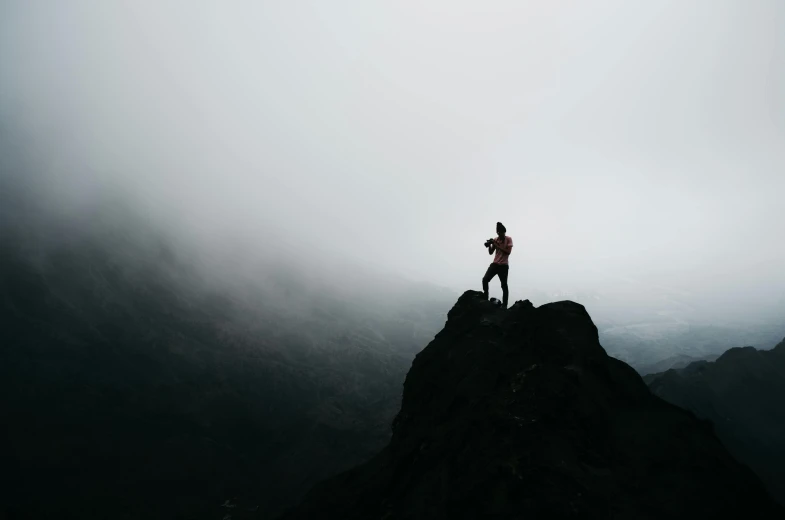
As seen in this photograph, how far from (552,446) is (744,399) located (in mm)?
136642

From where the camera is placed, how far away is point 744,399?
103 metres

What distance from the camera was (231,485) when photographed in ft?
509

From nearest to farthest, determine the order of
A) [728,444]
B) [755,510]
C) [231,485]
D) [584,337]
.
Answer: [755,510] < [584,337] < [728,444] < [231,485]

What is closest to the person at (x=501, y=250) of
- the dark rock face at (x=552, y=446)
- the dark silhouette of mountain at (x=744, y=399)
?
the dark rock face at (x=552, y=446)

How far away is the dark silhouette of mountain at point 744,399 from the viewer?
8281 centimetres

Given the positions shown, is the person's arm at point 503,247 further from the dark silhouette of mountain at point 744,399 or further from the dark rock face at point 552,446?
the dark silhouette of mountain at point 744,399

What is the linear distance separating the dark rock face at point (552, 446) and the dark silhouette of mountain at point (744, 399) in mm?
97936

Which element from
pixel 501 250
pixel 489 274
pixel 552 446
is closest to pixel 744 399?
pixel 489 274

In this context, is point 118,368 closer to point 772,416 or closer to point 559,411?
point 559,411

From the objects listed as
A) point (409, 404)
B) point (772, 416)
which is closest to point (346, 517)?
point (409, 404)

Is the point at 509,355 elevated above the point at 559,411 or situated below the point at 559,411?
above

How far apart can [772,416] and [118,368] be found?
273430mm

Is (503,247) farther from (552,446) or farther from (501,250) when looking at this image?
(552,446)

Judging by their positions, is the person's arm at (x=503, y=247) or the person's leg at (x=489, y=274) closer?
the person's arm at (x=503, y=247)
